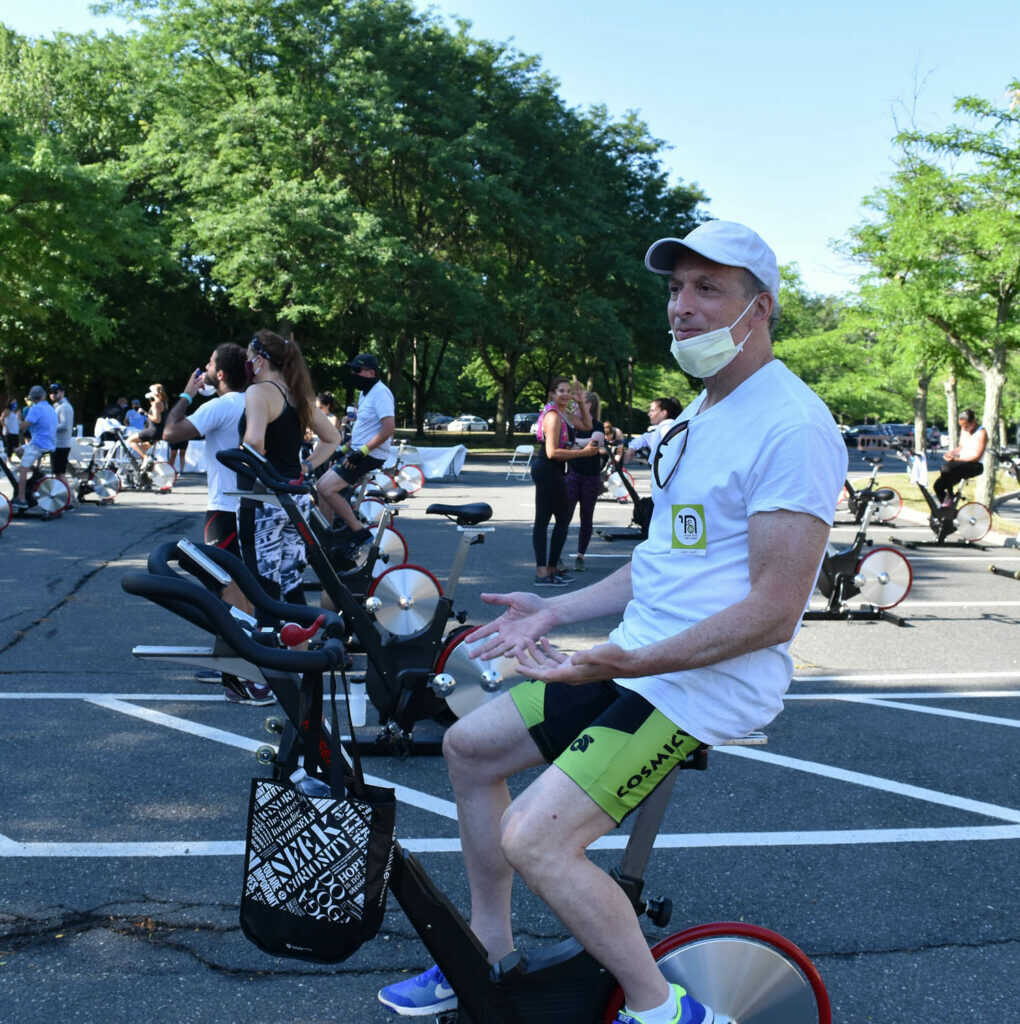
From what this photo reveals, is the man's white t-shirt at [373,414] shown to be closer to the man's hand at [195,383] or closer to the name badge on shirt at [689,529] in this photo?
the man's hand at [195,383]

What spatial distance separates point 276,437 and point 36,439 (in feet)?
33.5

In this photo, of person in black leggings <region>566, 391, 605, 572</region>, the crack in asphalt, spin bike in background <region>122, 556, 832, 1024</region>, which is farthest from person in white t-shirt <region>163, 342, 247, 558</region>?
person in black leggings <region>566, 391, 605, 572</region>

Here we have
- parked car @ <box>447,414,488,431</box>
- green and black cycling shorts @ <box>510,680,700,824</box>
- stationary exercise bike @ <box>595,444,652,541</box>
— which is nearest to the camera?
green and black cycling shorts @ <box>510,680,700,824</box>

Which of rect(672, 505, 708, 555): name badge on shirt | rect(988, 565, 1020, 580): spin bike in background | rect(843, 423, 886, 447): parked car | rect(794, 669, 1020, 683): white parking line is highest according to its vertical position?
rect(843, 423, 886, 447): parked car

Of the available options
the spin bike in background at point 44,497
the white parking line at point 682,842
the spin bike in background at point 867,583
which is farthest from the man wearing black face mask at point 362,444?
the spin bike in background at point 44,497

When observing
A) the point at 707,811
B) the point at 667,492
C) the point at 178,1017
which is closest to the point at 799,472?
the point at 667,492

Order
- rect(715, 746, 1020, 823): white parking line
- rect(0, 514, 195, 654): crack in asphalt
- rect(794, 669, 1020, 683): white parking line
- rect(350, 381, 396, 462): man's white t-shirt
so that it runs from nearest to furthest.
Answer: rect(715, 746, 1020, 823): white parking line
rect(794, 669, 1020, 683): white parking line
rect(0, 514, 195, 654): crack in asphalt
rect(350, 381, 396, 462): man's white t-shirt

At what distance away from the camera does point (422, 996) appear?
7.36 feet

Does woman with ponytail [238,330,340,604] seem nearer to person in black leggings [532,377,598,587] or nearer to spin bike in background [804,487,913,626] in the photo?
person in black leggings [532,377,598,587]

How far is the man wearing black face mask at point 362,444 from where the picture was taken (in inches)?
313

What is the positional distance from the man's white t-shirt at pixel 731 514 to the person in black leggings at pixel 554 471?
7.39 metres

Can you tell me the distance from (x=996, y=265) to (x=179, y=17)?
25.2m

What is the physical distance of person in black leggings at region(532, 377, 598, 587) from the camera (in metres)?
9.54

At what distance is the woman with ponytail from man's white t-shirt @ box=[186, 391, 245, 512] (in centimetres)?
38
